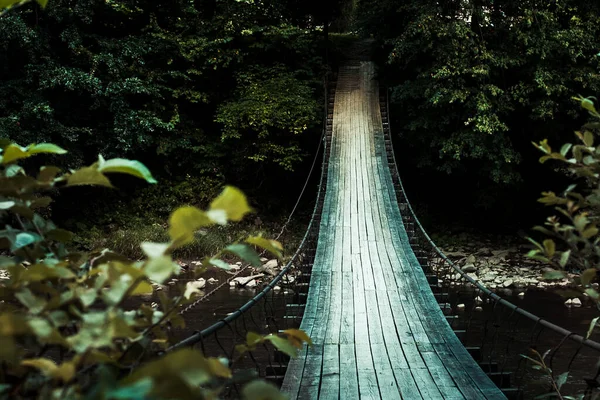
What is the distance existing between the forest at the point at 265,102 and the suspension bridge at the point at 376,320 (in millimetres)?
1278

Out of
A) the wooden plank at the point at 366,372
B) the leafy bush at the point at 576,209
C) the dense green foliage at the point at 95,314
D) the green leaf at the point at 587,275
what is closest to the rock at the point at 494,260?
the wooden plank at the point at 366,372

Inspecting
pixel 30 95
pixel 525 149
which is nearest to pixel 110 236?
pixel 30 95

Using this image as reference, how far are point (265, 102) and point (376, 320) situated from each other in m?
6.52

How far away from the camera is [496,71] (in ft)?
29.9

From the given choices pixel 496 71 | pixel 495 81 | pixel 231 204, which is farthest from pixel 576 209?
pixel 495 81

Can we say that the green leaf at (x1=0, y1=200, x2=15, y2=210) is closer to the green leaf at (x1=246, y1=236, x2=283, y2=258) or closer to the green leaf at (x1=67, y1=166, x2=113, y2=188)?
the green leaf at (x1=67, y1=166, x2=113, y2=188)

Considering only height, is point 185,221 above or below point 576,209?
above

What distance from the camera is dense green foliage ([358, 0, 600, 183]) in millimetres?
8406

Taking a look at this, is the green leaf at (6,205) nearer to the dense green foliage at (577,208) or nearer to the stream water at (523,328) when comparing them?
the dense green foliage at (577,208)

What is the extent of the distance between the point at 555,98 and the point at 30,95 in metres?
8.10

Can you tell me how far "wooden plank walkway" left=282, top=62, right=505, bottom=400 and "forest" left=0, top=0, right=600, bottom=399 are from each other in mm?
1602

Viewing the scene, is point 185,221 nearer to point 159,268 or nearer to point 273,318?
point 159,268

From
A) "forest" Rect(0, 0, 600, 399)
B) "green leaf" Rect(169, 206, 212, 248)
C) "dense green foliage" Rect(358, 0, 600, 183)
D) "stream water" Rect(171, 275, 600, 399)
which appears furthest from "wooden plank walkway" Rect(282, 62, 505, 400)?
"green leaf" Rect(169, 206, 212, 248)

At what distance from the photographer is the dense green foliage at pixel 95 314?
0.50 m
